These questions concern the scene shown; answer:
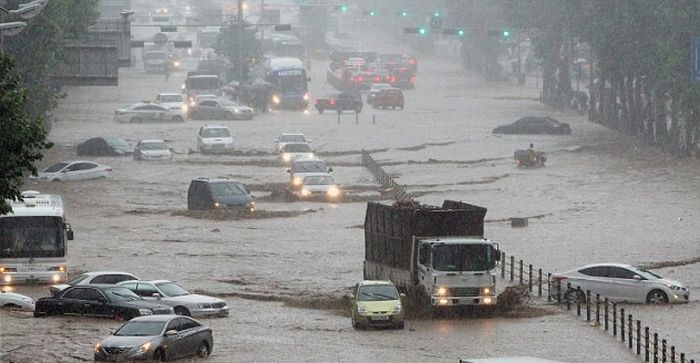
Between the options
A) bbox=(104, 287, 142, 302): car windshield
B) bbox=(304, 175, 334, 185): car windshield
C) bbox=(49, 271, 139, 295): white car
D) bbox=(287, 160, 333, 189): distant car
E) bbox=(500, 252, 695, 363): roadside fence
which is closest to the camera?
bbox=(500, 252, 695, 363): roadside fence

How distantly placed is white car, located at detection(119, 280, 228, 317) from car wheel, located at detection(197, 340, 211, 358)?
511 cm

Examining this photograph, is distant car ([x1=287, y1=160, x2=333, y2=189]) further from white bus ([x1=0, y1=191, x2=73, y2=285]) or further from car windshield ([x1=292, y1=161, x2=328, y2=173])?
white bus ([x1=0, y1=191, x2=73, y2=285])

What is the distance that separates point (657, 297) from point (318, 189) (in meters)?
29.0

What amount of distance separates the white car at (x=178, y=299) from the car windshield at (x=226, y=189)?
24.3 metres

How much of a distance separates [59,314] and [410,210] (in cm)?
843

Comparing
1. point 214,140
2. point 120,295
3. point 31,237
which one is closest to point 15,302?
point 120,295

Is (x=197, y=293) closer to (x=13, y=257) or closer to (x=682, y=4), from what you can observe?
(x=13, y=257)

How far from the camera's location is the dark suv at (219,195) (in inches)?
2542

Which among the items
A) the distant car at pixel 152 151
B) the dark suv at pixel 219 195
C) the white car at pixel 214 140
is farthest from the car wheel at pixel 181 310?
the white car at pixel 214 140

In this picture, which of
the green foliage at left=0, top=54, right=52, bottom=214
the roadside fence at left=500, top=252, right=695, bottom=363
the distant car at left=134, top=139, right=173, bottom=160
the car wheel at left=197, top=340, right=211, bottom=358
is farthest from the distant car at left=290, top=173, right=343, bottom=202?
the green foliage at left=0, top=54, right=52, bottom=214

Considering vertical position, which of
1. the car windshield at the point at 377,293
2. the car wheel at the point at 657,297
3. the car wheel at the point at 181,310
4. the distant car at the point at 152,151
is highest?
the car windshield at the point at 377,293

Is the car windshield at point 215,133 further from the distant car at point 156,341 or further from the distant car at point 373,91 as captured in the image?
the distant car at point 156,341

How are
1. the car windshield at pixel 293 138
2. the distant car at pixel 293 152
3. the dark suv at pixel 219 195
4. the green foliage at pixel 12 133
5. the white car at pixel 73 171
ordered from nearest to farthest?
the green foliage at pixel 12 133
the dark suv at pixel 219 195
the white car at pixel 73 171
the distant car at pixel 293 152
the car windshield at pixel 293 138

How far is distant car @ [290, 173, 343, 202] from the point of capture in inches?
2741
